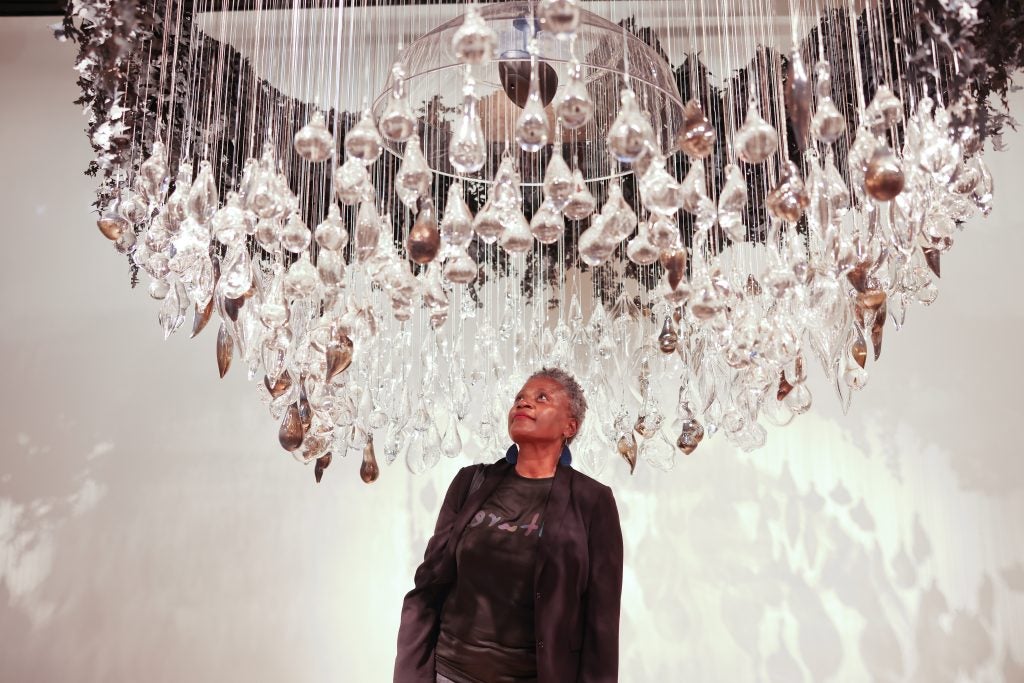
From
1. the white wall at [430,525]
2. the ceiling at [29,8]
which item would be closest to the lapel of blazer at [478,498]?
the white wall at [430,525]

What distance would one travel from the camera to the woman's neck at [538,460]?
2.32m

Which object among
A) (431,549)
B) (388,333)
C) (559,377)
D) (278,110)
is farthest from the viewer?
(388,333)

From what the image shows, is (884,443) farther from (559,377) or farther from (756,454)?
(559,377)

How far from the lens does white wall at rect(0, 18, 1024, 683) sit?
340 cm

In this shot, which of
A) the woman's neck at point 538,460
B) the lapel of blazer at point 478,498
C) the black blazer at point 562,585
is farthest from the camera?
the woman's neck at point 538,460

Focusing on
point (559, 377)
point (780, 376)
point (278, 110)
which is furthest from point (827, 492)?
point (278, 110)

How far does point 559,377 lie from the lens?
243cm

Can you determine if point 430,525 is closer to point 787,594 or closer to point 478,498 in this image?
point 478,498

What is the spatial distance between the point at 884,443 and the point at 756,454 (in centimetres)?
54

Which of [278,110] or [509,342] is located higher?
[278,110]

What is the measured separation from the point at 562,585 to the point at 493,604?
0.63ft

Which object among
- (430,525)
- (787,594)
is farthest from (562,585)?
(787,594)

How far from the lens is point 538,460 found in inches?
91.8

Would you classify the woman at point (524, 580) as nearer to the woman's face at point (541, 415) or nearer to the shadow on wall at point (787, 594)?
the woman's face at point (541, 415)
